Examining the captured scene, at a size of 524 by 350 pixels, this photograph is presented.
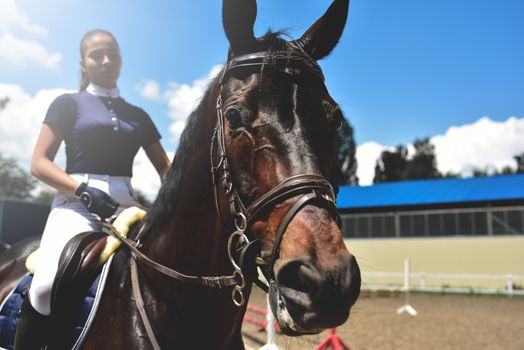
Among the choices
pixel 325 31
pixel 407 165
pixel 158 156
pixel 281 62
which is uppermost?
pixel 407 165

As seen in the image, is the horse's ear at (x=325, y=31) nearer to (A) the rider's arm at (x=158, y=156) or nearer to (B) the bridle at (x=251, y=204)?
(B) the bridle at (x=251, y=204)

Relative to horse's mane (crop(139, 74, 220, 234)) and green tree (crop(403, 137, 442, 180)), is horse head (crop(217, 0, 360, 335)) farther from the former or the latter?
green tree (crop(403, 137, 442, 180))

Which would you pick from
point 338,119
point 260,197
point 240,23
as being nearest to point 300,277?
point 260,197

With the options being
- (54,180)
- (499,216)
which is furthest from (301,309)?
(499,216)

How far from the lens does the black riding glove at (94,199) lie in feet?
8.31

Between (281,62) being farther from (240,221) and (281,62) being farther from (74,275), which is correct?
(74,275)

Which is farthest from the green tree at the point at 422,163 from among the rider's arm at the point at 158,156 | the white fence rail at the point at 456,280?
the rider's arm at the point at 158,156

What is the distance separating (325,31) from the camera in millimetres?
2252

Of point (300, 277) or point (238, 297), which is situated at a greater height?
point (300, 277)

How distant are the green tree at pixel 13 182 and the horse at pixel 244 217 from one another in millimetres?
62085

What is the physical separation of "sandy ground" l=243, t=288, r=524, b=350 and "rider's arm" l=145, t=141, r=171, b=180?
11.3 feet

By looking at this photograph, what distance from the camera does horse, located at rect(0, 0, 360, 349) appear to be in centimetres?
148

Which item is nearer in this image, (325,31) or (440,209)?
(325,31)

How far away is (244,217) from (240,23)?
2.90ft
